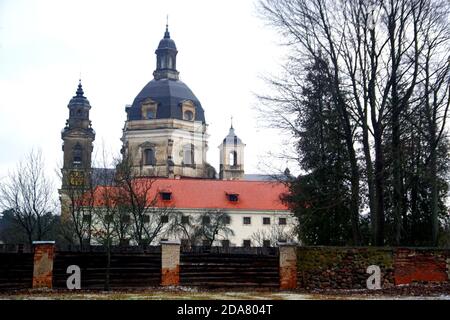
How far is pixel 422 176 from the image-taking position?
22547mm

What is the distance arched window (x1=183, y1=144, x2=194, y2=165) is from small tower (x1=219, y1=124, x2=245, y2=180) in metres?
7.08

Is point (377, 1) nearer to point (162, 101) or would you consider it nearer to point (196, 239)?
point (196, 239)

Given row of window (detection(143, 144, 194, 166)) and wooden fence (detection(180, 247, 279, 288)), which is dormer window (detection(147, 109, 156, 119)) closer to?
row of window (detection(143, 144, 194, 166))

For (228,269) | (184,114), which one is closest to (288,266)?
(228,269)

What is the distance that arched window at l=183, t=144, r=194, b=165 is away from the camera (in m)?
73.3

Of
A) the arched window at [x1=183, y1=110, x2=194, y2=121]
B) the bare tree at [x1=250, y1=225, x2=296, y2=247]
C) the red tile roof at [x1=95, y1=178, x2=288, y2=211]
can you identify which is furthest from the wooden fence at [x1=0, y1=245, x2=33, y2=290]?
the arched window at [x1=183, y1=110, x2=194, y2=121]

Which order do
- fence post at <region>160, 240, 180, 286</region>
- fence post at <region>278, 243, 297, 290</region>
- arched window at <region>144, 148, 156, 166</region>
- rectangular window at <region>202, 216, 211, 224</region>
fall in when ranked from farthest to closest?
arched window at <region>144, 148, 156, 166</region>
rectangular window at <region>202, 216, 211, 224</region>
fence post at <region>278, 243, 297, 290</region>
fence post at <region>160, 240, 180, 286</region>

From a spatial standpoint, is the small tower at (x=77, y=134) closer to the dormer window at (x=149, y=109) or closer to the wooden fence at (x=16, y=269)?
the dormer window at (x=149, y=109)

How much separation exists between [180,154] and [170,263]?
5359cm

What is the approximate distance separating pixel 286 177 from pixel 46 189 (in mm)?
15700

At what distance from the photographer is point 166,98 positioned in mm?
73562

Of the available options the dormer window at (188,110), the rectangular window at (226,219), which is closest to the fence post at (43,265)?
the rectangular window at (226,219)

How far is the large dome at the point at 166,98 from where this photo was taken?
240 feet

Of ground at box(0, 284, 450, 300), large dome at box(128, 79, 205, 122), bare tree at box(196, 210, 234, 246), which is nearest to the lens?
ground at box(0, 284, 450, 300)
